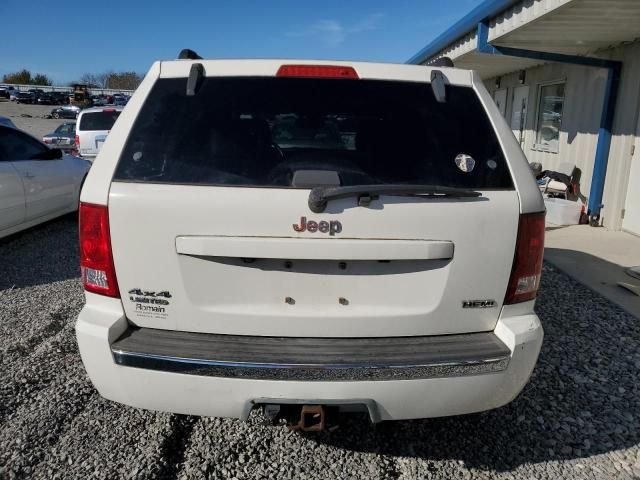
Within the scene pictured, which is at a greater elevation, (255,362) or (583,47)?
(583,47)

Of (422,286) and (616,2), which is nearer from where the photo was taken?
(422,286)

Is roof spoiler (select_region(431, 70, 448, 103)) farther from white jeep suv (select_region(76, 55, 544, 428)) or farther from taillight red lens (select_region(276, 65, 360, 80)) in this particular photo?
taillight red lens (select_region(276, 65, 360, 80))

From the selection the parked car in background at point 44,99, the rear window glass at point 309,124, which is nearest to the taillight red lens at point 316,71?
the rear window glass at point 309,124

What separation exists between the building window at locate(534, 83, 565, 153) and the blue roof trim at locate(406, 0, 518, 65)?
212 centimetres

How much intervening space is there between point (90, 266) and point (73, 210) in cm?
637

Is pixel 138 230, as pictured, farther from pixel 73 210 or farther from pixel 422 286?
pixel 73 210

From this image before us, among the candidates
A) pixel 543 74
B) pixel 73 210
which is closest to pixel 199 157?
pixel 73 210

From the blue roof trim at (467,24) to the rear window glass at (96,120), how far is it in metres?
8.72

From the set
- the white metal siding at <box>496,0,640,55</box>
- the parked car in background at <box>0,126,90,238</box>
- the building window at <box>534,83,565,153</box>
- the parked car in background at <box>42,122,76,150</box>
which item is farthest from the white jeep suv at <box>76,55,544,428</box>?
the parked car in background at <box>42,122,76,150</box>

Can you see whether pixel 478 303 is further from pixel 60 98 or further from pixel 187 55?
pixel 60 98

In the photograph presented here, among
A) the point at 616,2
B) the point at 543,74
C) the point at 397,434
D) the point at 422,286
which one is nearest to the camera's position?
the point at 422,286

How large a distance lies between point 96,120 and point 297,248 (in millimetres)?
13818

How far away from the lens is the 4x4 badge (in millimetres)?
2125

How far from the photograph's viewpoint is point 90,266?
2.27 metres
